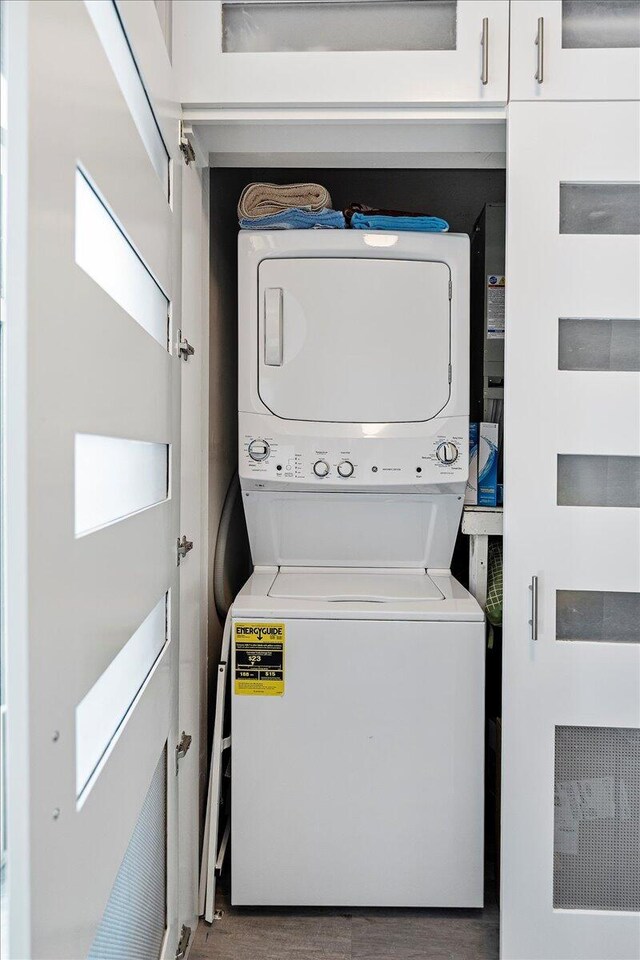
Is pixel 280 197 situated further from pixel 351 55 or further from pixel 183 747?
pixel 183 747

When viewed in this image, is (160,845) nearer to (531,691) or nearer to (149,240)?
(531,691)

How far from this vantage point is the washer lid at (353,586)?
1909mm

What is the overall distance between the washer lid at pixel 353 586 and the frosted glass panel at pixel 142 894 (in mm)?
588

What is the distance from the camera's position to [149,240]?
1.27 meters

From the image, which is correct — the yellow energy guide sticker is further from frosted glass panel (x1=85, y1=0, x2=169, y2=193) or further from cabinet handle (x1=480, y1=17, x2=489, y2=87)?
cabinet handle (x1=480, y1=17, x2=489, y2=87)

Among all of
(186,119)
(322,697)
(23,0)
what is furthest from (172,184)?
(322,697)

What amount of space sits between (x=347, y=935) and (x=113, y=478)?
1.43 m

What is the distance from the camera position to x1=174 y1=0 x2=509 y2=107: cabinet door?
160cm

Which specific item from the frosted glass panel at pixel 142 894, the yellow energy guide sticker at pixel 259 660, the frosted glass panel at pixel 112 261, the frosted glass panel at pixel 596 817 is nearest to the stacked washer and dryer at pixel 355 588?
the yellow energy guide sticker at pixel 259 660

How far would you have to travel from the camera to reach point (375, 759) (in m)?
1.83

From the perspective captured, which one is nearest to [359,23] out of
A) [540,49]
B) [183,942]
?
[540,49]

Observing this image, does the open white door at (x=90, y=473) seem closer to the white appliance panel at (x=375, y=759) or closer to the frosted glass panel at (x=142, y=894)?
the frosted glass panel at (x=142, y=894)

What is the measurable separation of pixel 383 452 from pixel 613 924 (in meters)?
1.28

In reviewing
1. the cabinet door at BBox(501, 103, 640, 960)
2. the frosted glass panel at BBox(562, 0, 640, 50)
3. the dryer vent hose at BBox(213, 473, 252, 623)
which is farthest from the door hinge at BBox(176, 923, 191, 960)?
the frosted glass panel at BBox(562, 0, 640, 50)
